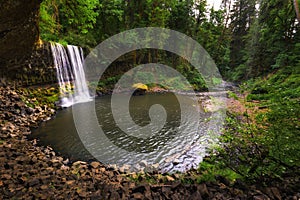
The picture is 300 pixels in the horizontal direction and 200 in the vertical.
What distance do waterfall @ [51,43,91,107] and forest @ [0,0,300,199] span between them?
76 cm

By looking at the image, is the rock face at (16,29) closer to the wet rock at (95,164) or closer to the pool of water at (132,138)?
the pool of water at (132,138)

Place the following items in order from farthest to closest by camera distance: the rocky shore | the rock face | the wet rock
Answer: the rock face < the wet rock < the rocky shore

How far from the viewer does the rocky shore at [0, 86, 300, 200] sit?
238 centimetres

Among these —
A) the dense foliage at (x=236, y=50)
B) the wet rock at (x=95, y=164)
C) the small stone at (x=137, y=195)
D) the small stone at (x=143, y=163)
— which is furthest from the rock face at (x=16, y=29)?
the small stone at (x=137, y=195)

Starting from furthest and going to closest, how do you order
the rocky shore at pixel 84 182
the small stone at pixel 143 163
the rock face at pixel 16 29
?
the rock face at pixel 16 29 → the small stone at pixel 143 163 → the rocky shore at pixel 84 182

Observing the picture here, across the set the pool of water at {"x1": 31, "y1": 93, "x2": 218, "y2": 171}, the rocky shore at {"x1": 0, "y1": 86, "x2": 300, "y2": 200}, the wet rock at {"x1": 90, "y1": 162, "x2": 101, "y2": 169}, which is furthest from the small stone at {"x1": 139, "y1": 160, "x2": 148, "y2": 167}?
the wet rock at {"x1": 90, "y1": 162, "x2": 101, "y2": 169}

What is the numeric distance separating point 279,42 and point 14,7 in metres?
17.9

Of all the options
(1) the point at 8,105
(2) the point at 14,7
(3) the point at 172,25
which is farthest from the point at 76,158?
(3) the point at 172,25

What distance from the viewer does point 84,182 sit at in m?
3.08

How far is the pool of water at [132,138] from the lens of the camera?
14.4 feet

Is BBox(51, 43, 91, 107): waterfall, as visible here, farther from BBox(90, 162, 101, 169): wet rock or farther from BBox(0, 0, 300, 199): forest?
BBox(90, 162, 101, 169): wet rock

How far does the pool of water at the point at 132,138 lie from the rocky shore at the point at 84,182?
49cm

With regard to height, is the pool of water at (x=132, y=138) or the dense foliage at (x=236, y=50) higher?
the dense foliage at (x=236, y=50)

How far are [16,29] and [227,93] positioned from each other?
390 inches
